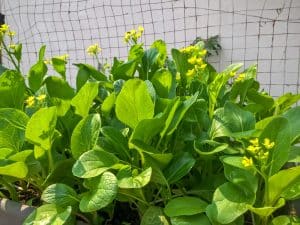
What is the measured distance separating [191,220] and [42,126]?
0.22 m

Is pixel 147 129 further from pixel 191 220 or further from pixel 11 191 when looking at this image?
pixel 11 191

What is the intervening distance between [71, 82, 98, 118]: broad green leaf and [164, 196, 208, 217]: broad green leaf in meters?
0.19

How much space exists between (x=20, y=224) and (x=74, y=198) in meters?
0.11

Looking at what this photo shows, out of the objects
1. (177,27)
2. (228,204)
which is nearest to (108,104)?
(228,204)

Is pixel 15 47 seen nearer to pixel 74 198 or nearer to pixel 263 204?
pixel 74 198

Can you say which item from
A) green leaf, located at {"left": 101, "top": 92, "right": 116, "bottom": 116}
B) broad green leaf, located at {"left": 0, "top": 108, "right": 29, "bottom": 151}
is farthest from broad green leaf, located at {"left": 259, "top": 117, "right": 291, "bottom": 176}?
broad green leaf, located at {"left": 0, "top": 108, "right": 29, "bottom": 151}

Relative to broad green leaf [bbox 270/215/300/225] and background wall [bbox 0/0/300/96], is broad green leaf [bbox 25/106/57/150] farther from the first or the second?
background wall [bbox 0/0/300/96]

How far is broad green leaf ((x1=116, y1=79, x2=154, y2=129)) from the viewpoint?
542 mm

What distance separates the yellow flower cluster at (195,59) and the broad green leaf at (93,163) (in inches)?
6.8

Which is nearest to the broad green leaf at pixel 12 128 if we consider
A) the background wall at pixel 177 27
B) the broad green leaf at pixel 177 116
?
the broad green leaf at pixel 177 116

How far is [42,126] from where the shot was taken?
0.56 m

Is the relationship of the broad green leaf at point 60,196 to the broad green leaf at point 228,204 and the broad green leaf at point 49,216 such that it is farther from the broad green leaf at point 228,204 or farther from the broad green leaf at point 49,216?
the broad green leaf at point 228,204

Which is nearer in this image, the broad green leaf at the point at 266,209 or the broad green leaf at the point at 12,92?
the broad green leaf at the point at 266,209

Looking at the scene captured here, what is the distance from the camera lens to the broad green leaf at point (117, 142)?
0.57 meters
